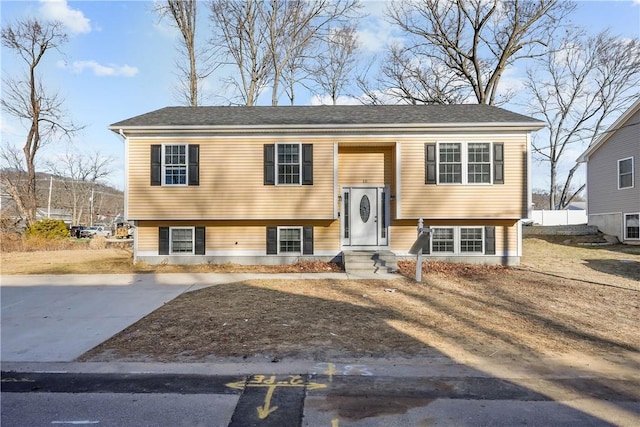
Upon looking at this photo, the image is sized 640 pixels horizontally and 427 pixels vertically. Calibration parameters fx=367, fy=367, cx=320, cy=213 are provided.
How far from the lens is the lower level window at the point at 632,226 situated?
54.6 ft

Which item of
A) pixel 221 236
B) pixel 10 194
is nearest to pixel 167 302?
pixel 221 236

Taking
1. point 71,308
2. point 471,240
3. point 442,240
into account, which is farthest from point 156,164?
point 471,240

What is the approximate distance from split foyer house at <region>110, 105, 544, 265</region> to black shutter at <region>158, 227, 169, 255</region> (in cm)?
3

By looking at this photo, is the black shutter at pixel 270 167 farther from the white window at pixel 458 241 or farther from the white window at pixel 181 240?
the white window at pixel 458 241

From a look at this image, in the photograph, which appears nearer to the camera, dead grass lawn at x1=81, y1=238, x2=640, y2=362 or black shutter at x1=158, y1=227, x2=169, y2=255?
dead grass lawn at x1=81, y1=238, x2=640, y2=362

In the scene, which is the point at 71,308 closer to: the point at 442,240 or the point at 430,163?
the point at 430,163

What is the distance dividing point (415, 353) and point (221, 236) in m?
9.10

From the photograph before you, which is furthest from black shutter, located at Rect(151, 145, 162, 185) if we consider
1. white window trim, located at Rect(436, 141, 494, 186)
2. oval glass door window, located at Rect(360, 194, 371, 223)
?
white window trim, located at Rect(436, 141, 494, 186)

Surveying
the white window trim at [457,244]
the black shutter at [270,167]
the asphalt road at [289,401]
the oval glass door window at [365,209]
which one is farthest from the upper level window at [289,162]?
the asphalt road at [289,401]

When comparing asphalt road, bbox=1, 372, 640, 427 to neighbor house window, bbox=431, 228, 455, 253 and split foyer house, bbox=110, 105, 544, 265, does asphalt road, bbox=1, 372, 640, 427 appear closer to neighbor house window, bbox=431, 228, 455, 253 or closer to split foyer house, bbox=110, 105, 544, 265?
split foyer house, bbox=110, 105, 544, 265

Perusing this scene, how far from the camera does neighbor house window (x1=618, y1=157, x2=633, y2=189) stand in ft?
56.5

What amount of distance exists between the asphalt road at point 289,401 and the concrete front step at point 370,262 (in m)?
7.09

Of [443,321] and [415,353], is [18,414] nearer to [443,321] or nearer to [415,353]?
[415,353]

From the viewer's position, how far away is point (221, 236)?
12.5 metres
